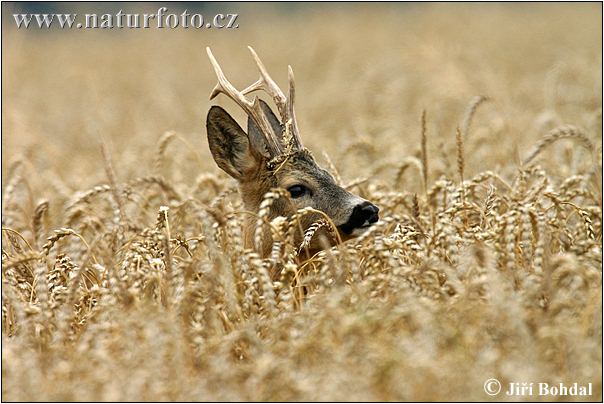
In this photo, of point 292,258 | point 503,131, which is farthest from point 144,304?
point 503,131

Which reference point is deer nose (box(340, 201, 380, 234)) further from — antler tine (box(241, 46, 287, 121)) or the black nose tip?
antler tine (box(241, 46, 287, 121))

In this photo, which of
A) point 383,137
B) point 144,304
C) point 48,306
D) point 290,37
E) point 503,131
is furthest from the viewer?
point 290,37

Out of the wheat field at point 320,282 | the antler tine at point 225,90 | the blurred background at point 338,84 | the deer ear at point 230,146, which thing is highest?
the blurred background at point 338,84

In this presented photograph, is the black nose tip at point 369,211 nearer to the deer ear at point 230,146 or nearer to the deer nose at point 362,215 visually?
the deer nose at point 362,215

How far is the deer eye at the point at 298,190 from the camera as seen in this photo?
546 centimetres

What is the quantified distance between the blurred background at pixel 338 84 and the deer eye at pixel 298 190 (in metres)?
1.54

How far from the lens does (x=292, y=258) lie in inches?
179

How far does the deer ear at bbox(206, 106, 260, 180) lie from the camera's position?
5711 millimetres

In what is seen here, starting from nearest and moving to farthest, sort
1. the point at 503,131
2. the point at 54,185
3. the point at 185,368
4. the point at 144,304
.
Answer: the point at 185,368, the point at 144,304, the point at 54,185, the point at 503,131

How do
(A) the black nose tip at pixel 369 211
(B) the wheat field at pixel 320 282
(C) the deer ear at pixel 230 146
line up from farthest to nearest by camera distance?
(C) the deer ear at pixel 230 146 → (A) the black nose tip at pixel 369 211 → (B) the wheat field at pixel 320 282

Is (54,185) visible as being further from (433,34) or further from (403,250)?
(433,34)

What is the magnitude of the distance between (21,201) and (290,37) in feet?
37.4

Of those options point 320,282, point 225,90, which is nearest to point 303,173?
point 225,90

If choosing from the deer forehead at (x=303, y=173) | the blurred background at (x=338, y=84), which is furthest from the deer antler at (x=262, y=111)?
the blurred background at (x=338, y=84)
